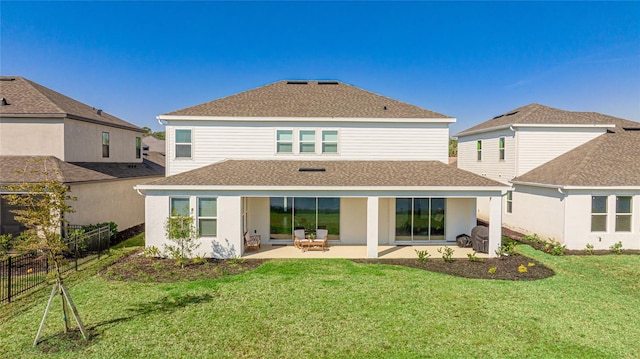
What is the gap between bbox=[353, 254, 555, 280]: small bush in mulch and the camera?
10.9m

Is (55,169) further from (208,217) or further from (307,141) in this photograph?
(307,141)

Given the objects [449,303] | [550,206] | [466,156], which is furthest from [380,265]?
[466,156]

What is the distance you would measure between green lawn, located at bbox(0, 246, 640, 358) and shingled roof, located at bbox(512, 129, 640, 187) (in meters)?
5.04

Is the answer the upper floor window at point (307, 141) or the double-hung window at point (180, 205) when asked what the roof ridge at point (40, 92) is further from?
the upper floor window at point (307, 141)

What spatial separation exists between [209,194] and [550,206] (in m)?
15.4

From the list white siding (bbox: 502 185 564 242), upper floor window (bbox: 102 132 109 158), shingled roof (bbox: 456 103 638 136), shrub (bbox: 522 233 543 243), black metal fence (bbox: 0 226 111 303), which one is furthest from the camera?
upper floor window (bbox: 102 132 109 158)

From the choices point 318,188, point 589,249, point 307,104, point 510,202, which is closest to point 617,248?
point 589,249

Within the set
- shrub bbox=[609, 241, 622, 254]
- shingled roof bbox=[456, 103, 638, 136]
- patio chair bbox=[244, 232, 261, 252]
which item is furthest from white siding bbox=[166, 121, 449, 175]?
shrub bbox=[609, 241, 622, 254]

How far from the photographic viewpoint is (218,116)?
15586 mm

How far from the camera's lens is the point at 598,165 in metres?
15.5

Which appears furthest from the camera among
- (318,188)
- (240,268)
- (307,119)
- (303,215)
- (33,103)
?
(33,103)

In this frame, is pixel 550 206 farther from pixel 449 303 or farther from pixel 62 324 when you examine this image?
pixel 62 324

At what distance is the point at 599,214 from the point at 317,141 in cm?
1294

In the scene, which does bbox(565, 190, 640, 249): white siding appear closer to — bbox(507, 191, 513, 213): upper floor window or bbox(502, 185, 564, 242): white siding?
bbox(502, 185, 564, 242): white siding
